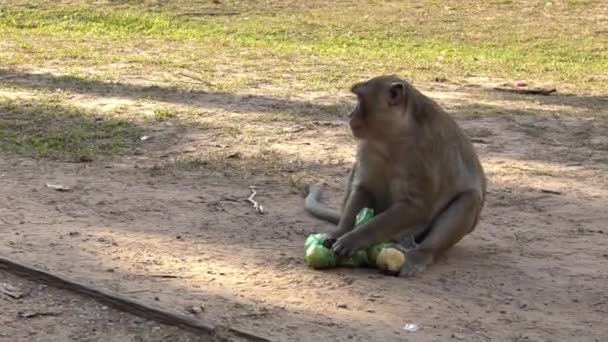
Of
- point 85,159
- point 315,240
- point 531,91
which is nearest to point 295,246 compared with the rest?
point 315,240

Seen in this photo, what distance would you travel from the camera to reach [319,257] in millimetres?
→ 5277

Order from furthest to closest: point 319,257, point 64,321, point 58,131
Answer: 1. point 58,131
2. point 319,257
3. point 64,321

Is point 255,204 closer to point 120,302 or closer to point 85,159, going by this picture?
point 85,159

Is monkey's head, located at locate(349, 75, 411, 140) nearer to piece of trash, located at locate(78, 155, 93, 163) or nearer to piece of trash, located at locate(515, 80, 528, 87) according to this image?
piece of trash, located at locate(78, 155, 93, 163)

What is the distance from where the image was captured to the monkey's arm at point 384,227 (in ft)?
17.5

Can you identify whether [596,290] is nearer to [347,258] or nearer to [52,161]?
[347,258]

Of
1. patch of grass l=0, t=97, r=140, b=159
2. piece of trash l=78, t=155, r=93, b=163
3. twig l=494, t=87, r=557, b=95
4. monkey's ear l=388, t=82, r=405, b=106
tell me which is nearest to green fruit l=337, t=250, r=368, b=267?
monkey's ear l=388, t=82, r=405, b=106

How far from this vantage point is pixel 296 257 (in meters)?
5.53

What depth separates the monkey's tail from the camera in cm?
625

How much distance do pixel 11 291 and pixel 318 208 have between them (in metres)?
2.08

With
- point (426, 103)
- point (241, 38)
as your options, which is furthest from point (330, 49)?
point (426, 103)

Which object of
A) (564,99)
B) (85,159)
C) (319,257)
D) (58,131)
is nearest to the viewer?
(319,257)

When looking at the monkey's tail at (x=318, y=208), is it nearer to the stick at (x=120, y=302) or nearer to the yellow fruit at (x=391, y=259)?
the yellow fruit at (x=391, y=259)

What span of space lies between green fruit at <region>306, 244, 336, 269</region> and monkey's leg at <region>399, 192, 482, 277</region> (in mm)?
430
